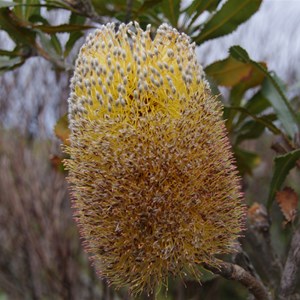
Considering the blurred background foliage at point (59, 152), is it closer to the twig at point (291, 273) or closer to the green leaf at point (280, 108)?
the green leaf at point (280, 108)

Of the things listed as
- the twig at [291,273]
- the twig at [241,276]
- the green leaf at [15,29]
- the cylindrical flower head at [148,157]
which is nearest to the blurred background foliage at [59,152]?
the green leaf at [15,29]

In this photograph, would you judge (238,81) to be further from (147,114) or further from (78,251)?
(78,251)

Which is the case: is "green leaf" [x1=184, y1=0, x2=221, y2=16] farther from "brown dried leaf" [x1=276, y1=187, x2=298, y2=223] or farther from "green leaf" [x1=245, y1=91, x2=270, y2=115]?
"brown dried leaf" [x1=276, y1=187, x2=298, y2=223]

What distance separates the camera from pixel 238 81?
1.64 meters

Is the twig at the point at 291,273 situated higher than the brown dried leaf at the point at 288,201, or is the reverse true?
the brown dried leaf at the point at 288,201

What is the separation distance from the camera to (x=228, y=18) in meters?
1.57

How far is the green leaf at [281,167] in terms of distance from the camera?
138 cm

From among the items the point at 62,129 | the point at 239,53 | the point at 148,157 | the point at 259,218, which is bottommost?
the point at 259,218

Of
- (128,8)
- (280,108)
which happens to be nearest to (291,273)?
(280,108)

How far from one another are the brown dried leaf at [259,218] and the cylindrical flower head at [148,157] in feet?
1.47

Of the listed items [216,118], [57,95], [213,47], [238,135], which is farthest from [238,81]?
[213,47]

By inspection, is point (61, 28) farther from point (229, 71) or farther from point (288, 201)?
point (288, 201)

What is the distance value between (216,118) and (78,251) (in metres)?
2.62

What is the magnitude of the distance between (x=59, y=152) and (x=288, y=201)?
1732mm
